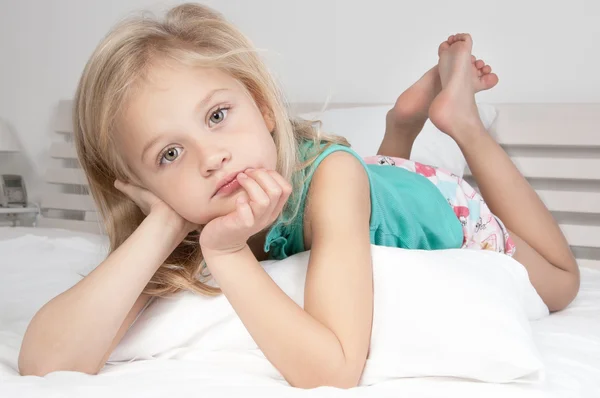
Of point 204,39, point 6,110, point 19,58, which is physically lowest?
point 6,110

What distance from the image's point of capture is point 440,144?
199 centimetres

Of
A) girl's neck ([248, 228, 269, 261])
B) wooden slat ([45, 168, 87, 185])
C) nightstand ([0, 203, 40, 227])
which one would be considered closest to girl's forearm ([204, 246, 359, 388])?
girl's neck ([248, 228, 269, 261])

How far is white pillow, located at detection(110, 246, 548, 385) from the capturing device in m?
0.90

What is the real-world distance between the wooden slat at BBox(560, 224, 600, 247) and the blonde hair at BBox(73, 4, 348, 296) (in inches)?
41.7

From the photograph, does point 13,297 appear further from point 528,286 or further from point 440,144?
point 440,144

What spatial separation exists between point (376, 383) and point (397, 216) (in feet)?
1.44

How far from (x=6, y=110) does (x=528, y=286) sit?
110 inches

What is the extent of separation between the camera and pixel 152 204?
1.10 meters

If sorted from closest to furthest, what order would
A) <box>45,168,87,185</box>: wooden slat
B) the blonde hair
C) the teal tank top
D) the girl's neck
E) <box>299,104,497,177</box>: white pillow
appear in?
the blonde hair, the teal tank top, the girl's neck, <box>299,104,497,177</box>: white pillow, <box>45,168,87,185</box>: wooden slat

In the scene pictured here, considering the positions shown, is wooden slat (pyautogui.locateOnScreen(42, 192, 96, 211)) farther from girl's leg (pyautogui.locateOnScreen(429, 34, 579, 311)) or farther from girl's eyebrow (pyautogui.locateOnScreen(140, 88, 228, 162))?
girl's eyebrow (pyautogui.locateOnScreen(140, 88, 228, 162))

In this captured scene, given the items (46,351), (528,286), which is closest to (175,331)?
(46,351)

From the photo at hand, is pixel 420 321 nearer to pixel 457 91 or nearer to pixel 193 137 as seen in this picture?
pixel 193 137

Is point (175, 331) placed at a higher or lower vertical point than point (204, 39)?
lower

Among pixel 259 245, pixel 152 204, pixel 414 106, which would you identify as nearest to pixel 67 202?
pixel 414 106
